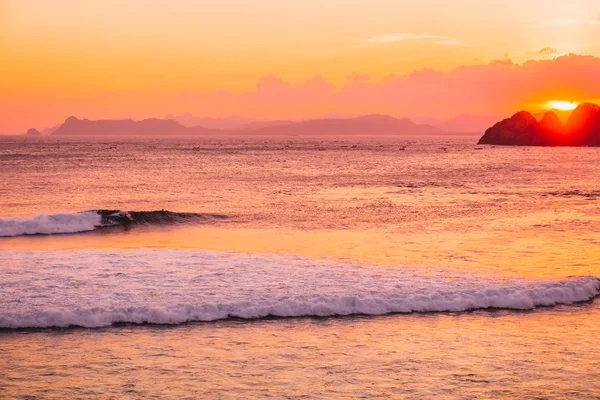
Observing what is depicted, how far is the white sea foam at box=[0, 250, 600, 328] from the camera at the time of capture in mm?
14891

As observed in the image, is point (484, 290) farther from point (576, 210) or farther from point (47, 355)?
point (576, 210)

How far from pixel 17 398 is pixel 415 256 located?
15.1 m

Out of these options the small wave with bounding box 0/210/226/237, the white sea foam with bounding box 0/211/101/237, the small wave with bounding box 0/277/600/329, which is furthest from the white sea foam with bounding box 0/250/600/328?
the small wave with bounding box 0/210/226/237

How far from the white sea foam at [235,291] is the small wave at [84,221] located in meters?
9.70

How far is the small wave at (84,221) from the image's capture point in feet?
97.8

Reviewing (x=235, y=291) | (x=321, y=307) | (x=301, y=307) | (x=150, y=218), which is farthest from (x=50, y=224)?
(x=321, y=307)

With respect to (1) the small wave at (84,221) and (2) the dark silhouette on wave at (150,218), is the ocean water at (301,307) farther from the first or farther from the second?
(2) the dark silhouette on wave at (150,218)

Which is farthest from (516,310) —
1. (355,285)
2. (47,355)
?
(47,355)

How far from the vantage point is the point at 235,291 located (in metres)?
16.7

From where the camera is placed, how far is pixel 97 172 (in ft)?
241

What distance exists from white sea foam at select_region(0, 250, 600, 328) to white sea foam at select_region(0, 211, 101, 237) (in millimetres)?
9459

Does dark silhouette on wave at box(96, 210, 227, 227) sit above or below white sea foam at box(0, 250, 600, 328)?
above

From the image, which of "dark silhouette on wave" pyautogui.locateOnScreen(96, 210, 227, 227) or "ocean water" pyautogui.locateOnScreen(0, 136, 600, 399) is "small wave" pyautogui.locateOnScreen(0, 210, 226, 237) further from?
"ocean water" pyautogui.locateOnScreen(0, 136, 600, 399)

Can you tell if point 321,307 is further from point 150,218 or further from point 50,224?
point 150,218
